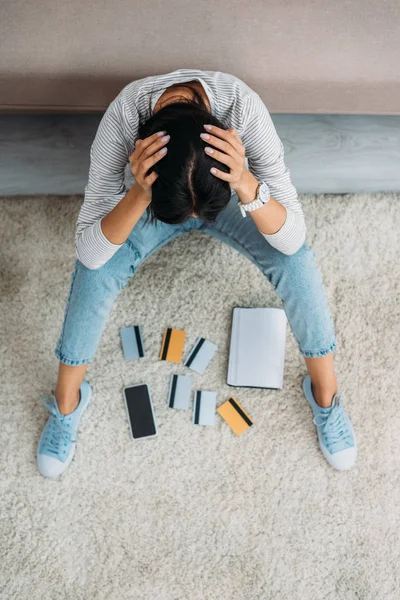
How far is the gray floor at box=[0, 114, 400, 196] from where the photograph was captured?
1.46m

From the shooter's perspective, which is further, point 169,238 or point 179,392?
point 179,392

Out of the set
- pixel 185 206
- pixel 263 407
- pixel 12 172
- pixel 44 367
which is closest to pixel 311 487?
pixel 263 407

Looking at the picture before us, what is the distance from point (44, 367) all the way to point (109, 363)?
17 centimetres

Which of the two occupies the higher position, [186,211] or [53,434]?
[186,211]

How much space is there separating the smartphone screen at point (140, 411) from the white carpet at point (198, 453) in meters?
0.02

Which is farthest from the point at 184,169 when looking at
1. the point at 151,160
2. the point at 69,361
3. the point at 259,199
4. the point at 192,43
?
the point at 69,361

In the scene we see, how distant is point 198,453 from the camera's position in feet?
4.58

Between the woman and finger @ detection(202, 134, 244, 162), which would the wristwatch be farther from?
finger @ detection(202, 134, 244, 162)

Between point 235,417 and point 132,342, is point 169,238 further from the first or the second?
point 235,417

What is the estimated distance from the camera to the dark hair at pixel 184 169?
816mm

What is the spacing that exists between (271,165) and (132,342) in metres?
0.61

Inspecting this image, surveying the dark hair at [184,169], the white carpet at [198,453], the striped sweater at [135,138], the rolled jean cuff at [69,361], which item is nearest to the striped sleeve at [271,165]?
the striped sweater at [135,138]

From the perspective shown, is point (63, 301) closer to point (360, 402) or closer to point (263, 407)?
point (263, 407)

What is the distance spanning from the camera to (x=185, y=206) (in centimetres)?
87
